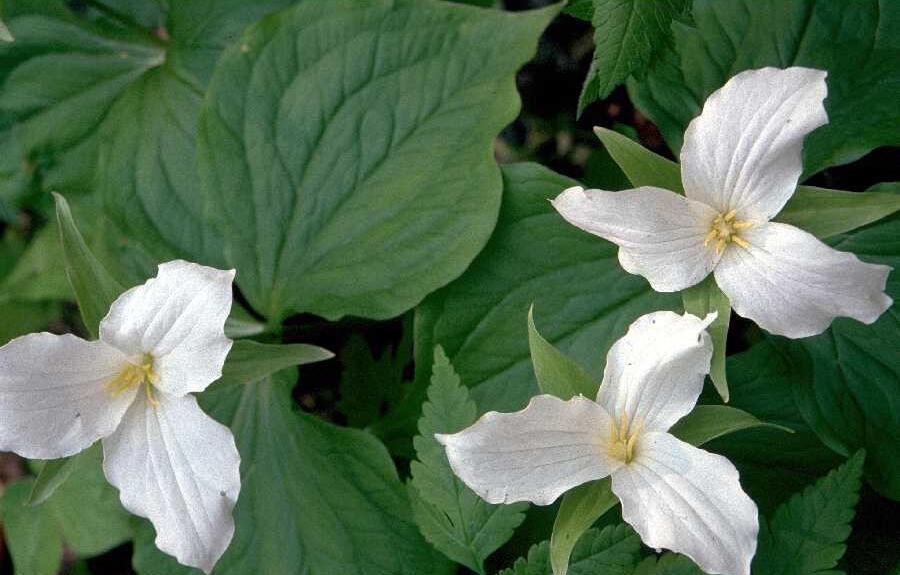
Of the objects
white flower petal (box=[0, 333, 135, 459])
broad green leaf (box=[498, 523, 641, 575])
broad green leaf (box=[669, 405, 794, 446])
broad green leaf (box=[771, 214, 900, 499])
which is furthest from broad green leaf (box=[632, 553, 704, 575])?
white flower petal (box=[0, 333, 135, 459])

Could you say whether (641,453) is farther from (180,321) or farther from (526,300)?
(180,321)

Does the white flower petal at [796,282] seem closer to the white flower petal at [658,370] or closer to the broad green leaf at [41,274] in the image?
the white flower petal at [658,370]

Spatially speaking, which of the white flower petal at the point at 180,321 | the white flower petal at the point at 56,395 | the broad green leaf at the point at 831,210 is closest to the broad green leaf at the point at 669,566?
the broad green leaf at the point at 831,210

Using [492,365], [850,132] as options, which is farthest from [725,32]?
[492,365]

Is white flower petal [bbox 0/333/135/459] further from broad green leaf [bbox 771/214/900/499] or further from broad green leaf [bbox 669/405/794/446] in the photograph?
broad green leaf [bbox 771/214/900/499]

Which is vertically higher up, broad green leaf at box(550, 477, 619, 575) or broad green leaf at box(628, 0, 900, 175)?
broad green leaf at box(628, 0, 900, 175)

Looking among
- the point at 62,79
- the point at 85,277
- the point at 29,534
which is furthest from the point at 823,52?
the point at 29,534
